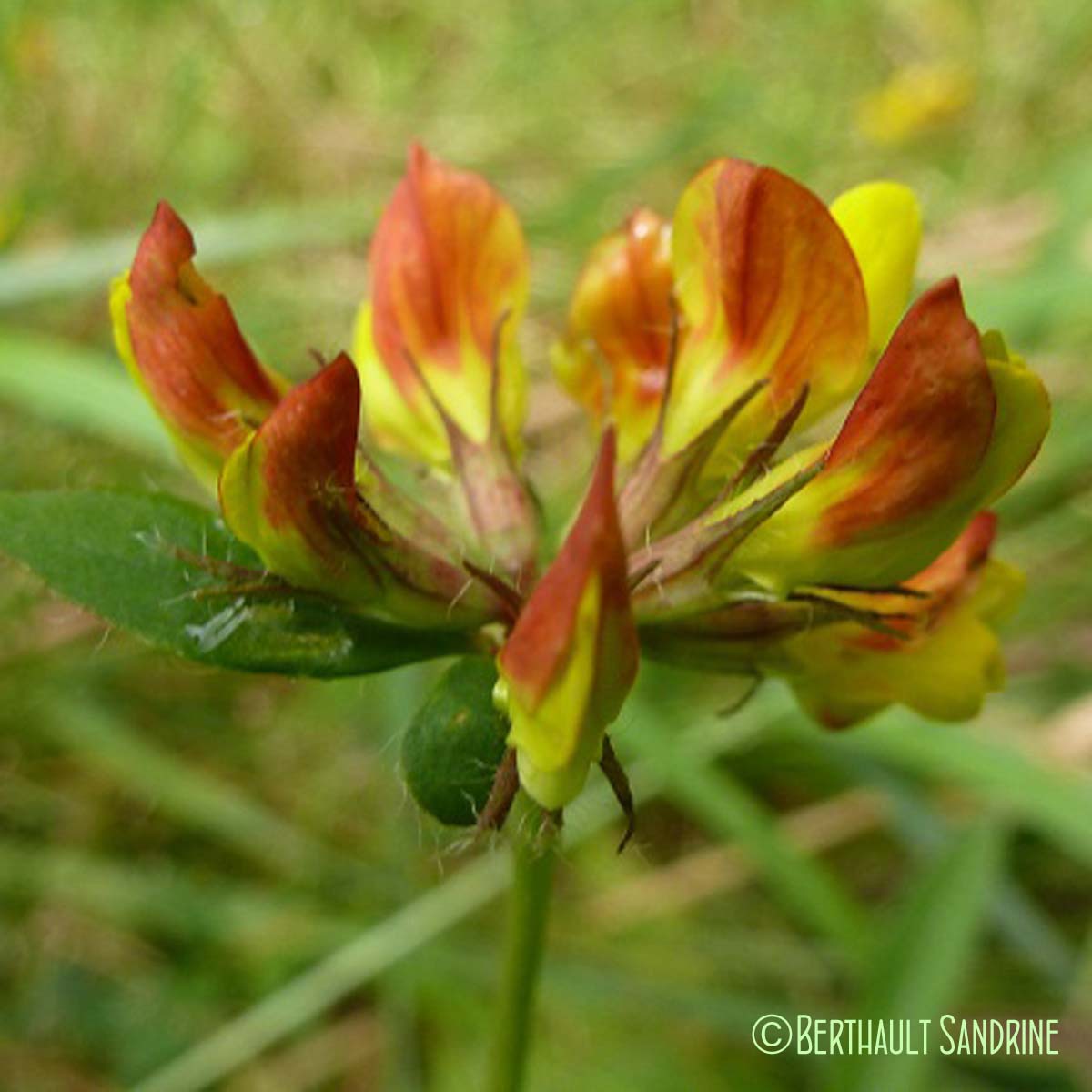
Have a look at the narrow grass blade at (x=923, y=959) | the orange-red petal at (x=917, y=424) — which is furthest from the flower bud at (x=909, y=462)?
the narrow grass blade at (x=923, y=959)

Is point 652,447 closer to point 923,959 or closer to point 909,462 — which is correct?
point 909,462

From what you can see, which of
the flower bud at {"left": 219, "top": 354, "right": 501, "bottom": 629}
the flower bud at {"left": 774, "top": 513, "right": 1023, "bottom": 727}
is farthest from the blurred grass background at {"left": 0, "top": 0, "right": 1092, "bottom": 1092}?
the flower bud at {"left": 219, "top": 354, "right": 501, "bottom": 629}

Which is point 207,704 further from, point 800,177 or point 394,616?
point 800,177

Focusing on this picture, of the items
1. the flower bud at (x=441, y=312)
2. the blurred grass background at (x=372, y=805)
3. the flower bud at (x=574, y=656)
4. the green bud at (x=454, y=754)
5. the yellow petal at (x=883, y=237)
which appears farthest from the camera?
the blurred grass background at (x=372, y=805)

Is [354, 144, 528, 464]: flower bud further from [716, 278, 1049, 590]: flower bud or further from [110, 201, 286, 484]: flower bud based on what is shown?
[716, 278, 1049, 590]: flower bud

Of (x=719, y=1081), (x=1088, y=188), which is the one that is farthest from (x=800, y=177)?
(x=719, y=1081)

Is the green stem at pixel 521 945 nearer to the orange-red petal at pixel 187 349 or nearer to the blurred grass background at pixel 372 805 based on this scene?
the orange-red petal at pixel 187 349

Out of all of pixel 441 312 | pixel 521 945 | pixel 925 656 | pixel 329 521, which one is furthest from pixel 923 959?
pixel 329 521
